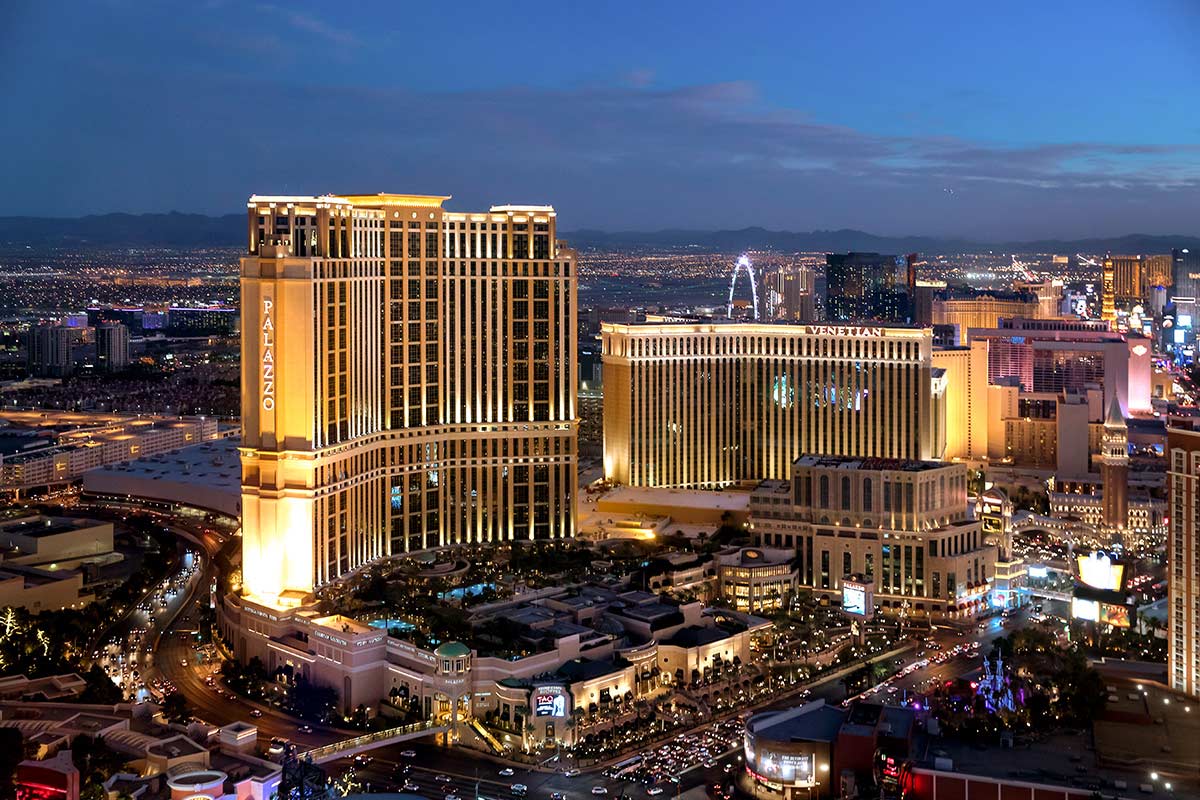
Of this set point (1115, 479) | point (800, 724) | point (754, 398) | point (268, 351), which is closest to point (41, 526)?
point (268, 351)

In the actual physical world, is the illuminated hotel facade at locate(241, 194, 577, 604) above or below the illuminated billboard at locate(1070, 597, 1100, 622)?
above

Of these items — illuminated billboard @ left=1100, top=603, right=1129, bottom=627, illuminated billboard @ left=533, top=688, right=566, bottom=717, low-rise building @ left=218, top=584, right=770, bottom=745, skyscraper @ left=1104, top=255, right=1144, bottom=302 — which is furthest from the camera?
skyscraper @ left=1104, top=255, right=1144, bottom=302

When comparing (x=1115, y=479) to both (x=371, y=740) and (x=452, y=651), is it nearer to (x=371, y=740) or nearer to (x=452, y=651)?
(x=452, y=651)

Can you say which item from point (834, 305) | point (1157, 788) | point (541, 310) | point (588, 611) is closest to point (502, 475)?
point (541, 310)

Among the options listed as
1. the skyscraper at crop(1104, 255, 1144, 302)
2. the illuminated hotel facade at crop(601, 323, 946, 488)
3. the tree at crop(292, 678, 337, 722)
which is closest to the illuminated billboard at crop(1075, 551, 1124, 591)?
the illuminated hotel facade at crop(601, 323, 946, 488)

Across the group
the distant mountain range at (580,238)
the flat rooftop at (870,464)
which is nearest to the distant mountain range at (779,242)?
the distant mountain range at (580,238)

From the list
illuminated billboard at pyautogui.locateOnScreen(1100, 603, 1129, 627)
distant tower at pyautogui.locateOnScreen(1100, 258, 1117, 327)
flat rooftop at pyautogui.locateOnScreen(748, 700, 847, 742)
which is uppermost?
distant tower at pyautogui.locateOnScreen(1100, 258, 1117, 327)

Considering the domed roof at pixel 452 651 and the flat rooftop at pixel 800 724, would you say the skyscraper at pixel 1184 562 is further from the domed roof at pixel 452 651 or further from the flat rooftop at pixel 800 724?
the domed roof at pixel 452 651

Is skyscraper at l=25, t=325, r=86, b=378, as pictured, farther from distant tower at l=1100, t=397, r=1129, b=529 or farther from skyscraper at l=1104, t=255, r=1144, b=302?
skyscraper at l=1104, t=255, r=1144, b=302
